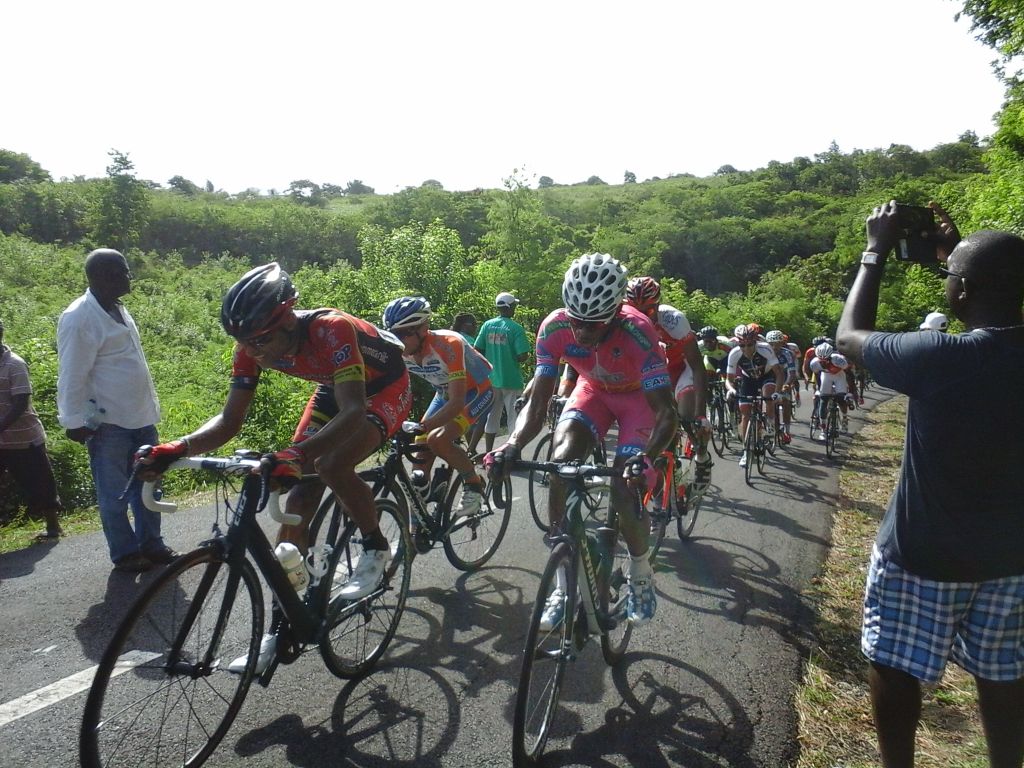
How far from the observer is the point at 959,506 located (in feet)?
7.90

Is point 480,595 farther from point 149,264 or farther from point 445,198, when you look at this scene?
point 445,198

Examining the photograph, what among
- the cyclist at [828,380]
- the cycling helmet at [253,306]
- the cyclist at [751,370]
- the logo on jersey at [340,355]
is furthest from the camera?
the cyclist at [828,380]

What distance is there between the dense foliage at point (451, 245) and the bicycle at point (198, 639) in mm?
5809

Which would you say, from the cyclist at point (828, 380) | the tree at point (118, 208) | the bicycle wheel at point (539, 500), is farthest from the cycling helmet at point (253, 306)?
the tree at point (118, 208)

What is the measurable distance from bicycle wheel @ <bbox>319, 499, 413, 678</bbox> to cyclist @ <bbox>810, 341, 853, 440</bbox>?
1072 cm

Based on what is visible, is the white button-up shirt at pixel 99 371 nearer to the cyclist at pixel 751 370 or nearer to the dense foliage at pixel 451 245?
the dense foliage at pixel 451 245

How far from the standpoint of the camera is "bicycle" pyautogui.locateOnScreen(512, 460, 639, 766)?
315 cm

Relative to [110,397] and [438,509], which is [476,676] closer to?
[438,509]

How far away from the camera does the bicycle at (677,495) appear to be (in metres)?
6.18

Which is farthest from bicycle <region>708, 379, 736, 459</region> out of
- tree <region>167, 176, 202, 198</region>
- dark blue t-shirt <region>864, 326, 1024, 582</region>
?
tree <region>167, 176, 202, 198</region>

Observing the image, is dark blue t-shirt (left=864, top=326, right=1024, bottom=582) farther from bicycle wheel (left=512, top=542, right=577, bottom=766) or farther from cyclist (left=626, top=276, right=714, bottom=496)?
cyclist (left=626, top=276, right=714, bottom=496)

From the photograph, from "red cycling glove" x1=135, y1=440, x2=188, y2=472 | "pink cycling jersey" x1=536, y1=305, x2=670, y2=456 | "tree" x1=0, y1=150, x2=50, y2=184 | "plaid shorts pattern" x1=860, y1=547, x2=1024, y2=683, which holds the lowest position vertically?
"plaid shorts pattern" x1=860, y1=547, x2=1024, y2=683

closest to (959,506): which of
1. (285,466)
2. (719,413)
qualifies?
(285,466)

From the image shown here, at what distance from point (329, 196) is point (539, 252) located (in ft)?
353
